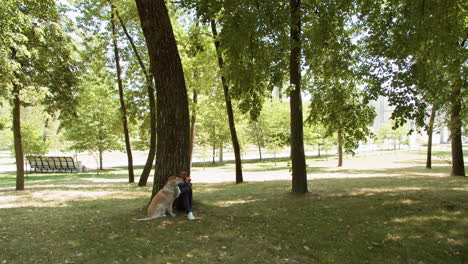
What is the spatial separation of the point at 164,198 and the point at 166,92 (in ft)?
7.39

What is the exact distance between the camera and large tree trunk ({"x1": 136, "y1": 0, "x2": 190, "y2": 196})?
248 inches

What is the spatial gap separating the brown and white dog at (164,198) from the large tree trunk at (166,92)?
0.99 feet

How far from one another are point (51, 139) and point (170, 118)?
2980 centimetres

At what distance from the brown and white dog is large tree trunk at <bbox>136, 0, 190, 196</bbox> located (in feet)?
0.99

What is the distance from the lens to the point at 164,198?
6.36 meters

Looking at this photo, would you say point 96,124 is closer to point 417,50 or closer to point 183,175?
point 183,175

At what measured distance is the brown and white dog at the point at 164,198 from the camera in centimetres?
633

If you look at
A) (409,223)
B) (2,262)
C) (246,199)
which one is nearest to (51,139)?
(246,199)

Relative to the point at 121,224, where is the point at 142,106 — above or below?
above

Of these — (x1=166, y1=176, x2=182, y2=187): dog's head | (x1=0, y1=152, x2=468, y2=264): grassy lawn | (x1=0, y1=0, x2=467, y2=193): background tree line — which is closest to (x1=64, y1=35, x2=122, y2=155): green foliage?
(x1=0, y1=0, x2=467, y2=193): background tree line

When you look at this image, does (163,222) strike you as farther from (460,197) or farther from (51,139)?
(51,139)

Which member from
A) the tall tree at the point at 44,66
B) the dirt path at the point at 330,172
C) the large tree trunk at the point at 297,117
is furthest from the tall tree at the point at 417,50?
the tall tree at the point at 44,66

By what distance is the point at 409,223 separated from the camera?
6.23 meters

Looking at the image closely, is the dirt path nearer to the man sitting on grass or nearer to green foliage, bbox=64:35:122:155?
green foliage, bbox=64:35:122:155
